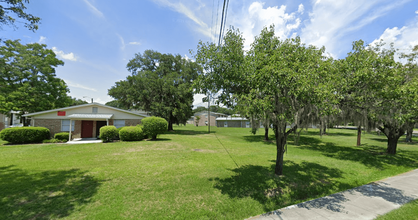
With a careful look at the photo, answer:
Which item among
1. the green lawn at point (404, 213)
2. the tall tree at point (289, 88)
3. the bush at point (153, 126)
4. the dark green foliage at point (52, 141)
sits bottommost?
the dark green foliage at point (52, 141)

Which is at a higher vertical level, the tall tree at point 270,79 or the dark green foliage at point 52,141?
the tall tree at point 270,79

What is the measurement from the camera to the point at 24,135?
15094 mm

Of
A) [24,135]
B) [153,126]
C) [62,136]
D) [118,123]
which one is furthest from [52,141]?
[153,126]

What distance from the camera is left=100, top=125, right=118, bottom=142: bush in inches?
631

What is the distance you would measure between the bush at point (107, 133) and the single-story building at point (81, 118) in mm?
2142

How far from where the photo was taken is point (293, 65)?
6129 mm

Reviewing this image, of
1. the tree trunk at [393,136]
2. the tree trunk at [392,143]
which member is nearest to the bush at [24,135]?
the tree trunk at [393,136]

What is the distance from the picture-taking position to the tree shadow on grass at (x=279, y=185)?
17.2 ft

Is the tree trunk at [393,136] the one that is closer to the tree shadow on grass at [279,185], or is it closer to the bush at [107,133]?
the tree shadow on grass at [279,185]

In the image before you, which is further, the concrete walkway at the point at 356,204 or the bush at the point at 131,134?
the bush at the point at 131,134

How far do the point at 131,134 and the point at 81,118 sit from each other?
5.62 m

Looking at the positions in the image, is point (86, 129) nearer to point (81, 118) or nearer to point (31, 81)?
point (81, 118)

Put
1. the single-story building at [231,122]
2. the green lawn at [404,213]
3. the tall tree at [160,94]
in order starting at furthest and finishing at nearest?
1. the single-story building at [231,122]
2. the tall tree at [160,94]
3. the green lawn at [404,213]

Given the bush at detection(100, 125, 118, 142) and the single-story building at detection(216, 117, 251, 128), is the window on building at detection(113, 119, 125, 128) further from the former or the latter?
the single-story building at detection(216, 117, 251, 128)
